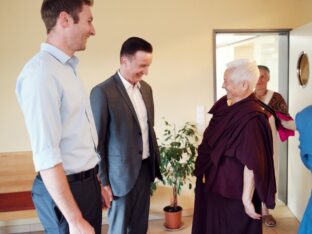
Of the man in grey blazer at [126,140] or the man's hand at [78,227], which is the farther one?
the man in grey blazer at [126,140]

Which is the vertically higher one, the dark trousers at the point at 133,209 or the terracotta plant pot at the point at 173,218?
the dark trousers at the point at 133,209

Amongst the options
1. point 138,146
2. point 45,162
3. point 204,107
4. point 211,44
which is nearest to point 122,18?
point 211,44

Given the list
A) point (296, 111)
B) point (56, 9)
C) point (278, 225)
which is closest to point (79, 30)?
point (56, 9)

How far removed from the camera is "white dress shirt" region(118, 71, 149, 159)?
1868mm

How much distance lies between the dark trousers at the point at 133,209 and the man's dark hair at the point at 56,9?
41.3 inches

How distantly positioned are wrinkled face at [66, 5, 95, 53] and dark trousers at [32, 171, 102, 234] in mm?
545

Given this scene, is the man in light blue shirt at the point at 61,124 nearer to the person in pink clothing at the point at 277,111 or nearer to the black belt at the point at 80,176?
the black belt at the point at 80,176

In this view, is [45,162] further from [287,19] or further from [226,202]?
[287,19]

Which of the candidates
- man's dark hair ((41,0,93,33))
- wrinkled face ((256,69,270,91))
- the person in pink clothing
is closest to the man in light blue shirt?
man's dark hair ((41,0,93,33))

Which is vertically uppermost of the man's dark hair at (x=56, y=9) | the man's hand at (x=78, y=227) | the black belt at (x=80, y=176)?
the man's dark hair at (x=56, y=9)

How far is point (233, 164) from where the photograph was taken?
1.66 metres

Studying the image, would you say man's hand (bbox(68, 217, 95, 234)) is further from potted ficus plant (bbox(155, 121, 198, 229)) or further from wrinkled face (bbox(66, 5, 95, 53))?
potted ficus plant (bbox(155, 121, 198, 229))

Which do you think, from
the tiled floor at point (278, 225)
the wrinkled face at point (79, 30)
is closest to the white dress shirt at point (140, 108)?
the wrinkled face at point (79, 30)

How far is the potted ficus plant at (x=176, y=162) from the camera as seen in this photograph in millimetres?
2684
